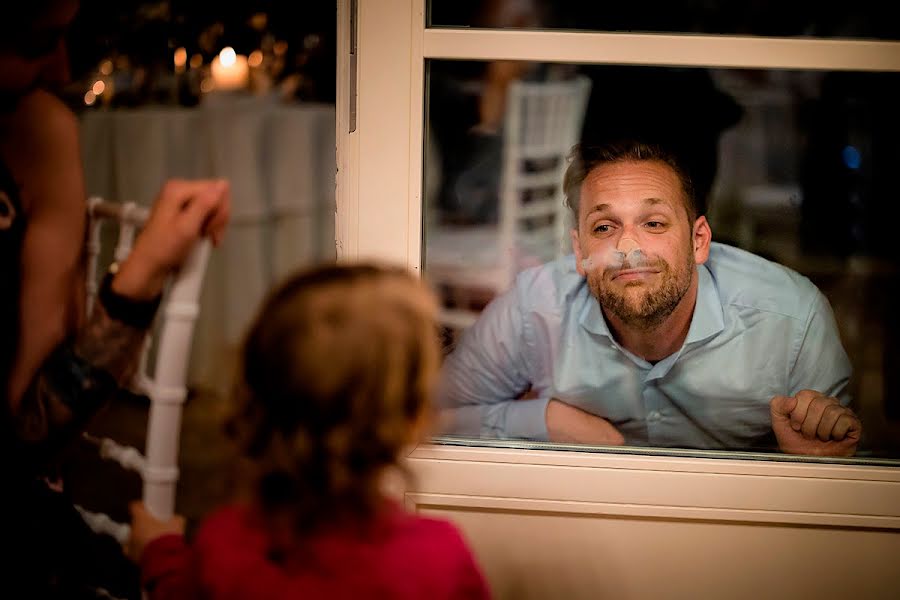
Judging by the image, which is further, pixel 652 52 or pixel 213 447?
pixel 213 447

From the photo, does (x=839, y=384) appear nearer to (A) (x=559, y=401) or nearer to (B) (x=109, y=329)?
(A) (x=559, y=401)

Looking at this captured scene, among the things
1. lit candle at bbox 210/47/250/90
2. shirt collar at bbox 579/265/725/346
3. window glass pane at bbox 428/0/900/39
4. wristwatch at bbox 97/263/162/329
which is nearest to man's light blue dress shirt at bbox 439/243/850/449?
shirt collar at bbox 579/265/725/346

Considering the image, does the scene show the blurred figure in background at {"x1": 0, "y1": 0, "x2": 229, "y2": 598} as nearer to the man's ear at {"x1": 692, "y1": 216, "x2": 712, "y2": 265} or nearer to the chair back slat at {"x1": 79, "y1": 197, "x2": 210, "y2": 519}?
the chair back slat at {"x1": 79, "y1": 197, "x2": 210, "y2": 519}

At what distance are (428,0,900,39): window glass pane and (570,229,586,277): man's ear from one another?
369 millimetres

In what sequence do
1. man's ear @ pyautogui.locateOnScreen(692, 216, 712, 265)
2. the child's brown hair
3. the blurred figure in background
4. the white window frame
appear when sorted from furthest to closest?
man's ear @ pyautogui.locateOnScreen(692, 216, 712, 265), the white window frame, the blurred figure in background, the child's brown hair

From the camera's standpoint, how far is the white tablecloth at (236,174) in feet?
4.61

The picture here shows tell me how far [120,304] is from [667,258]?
37.9 inches

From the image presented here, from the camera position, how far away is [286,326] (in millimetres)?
884

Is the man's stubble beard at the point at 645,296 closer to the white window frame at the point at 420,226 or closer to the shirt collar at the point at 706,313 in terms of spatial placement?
the shirt collar at the point at 706,313

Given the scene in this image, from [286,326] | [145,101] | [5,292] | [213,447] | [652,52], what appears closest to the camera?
[286,326]

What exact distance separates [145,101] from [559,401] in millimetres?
967

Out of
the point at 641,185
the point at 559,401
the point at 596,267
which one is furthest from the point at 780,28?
the point at 559,401

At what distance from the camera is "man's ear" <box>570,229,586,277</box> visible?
1.50 m

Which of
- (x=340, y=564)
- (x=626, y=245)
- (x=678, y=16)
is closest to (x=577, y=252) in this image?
(x=626, y=245)
